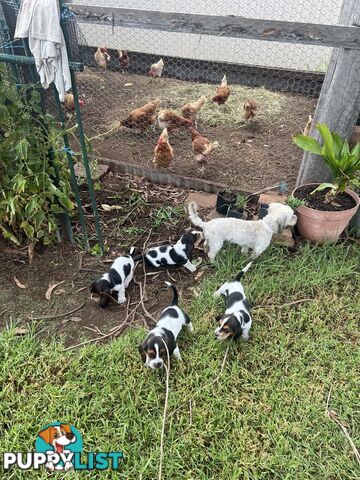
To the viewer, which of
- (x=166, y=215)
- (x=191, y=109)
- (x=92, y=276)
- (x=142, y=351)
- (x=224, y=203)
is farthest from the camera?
(x=191, y=109)

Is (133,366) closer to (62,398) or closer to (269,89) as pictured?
(62,398)

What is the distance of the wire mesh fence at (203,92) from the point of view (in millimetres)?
4973

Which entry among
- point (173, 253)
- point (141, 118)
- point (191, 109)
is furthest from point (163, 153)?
point (173, 253)

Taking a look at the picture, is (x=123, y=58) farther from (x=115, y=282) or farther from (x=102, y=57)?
(x=115, y=282)

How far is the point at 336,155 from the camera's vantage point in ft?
11.5

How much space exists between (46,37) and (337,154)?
258cm

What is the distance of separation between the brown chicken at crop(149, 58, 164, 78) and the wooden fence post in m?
4.03

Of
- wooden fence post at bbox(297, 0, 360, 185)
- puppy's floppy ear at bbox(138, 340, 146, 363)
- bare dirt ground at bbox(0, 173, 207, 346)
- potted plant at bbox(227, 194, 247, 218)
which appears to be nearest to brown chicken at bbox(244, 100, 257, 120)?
wooden fence post at bbox(297, 0, 360, 185)

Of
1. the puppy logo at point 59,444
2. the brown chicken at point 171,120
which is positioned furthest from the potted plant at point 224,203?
the puppy logo at point 59,444

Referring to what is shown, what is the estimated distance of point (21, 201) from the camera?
3148 millimetres

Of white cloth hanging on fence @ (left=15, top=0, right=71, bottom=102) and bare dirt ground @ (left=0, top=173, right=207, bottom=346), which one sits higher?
white cloth hanging on fence @ (left=15, top=0, right=71, bottom=102)

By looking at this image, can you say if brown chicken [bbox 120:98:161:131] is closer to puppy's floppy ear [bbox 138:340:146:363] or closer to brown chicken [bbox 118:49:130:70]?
brown chicken [bbox 118:49:130:70]

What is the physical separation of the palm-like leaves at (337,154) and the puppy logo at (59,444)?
295cm

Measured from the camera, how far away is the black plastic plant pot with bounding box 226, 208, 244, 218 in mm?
3738
